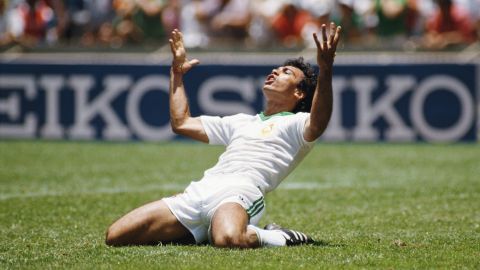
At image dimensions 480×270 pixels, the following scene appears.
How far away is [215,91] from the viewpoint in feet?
57.7

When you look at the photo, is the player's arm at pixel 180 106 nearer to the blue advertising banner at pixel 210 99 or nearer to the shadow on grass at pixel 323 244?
the shadow on grass at pixel 323 244

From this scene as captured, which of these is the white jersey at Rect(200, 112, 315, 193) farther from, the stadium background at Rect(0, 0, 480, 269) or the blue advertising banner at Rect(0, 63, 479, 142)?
the blue advertising banner at Rect(0, 63, 479, 142)

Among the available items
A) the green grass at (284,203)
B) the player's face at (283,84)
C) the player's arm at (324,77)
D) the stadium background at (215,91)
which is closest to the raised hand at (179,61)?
the player's face at (283,84)

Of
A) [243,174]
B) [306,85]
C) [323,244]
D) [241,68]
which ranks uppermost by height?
[306,85]

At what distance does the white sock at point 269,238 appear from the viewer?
677 cm

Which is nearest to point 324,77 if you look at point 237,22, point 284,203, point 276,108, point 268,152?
point 268,152

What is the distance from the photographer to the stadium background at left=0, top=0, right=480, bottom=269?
1284 centimetres

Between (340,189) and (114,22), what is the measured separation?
30.8 feet

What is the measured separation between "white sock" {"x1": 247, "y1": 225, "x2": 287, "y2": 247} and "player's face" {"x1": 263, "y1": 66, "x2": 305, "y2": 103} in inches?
44.7

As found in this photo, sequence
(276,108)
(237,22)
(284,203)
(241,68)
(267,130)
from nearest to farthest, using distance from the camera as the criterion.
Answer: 1. (267,130)
2. (276,108)
3. (284,203)
4. (241,68)
5. (237,22)

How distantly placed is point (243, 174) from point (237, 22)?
1175cm

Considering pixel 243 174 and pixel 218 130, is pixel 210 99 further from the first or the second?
pixel 243 174

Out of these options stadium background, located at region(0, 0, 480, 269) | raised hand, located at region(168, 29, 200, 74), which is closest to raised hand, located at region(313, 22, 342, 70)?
raised hand, located at region(168, 29, 200, 74)

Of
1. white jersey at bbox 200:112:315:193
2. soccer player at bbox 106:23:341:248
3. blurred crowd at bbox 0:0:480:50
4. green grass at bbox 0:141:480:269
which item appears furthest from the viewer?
blurred crowd at bbox 0:0:480:50
